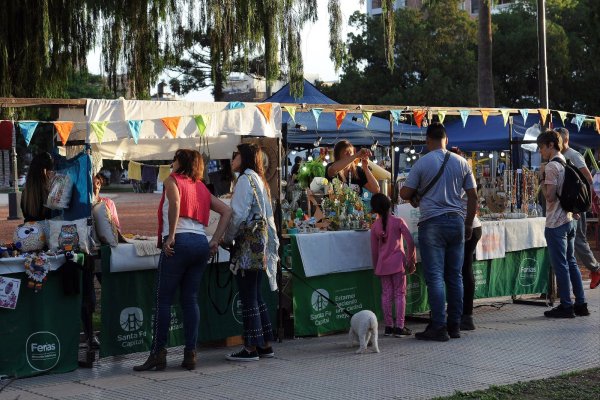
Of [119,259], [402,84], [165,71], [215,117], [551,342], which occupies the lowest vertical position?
[551,342]

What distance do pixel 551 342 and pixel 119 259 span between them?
421cm

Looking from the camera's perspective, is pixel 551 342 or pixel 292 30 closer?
pixel 551 342

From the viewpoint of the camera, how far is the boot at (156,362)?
7.11 meters

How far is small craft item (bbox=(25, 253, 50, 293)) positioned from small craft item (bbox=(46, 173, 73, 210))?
53 cm

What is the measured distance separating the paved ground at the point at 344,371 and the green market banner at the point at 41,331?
0.13 metres

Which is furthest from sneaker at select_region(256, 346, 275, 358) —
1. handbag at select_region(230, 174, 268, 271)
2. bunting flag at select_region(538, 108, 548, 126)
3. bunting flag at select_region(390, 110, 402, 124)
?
bunting flag at select_region(538, 108, 548, 126)

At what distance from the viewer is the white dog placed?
779 cm

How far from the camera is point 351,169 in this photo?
9727 mm

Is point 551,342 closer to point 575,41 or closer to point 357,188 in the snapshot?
point 357,188

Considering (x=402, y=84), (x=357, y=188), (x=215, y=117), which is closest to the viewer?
(x=215, y=117)

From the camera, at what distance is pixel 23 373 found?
6875 millimetres

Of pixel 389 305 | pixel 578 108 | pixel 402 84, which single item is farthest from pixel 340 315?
pixel 402 84

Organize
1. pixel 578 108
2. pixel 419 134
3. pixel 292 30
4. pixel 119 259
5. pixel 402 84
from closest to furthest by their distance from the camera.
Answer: pixel 119 259 < pixel 292 30 < pixel 419 134 < pixel 578 108 < pixel 402 84

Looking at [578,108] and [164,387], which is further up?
[578,108]
